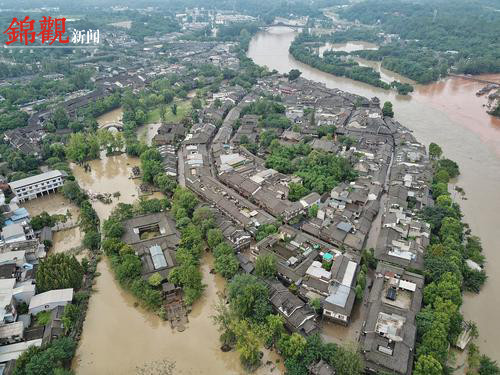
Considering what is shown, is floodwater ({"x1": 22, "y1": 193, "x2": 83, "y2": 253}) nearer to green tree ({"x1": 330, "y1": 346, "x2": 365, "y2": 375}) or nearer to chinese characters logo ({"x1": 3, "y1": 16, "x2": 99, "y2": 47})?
green tree ({"x1": 330, "y1": 346, "x2": 365, "y2": 375})

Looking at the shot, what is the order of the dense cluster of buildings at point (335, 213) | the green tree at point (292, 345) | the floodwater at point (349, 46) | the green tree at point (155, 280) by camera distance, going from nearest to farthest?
1. the green tree at point (292, 345)
2. the dense cluster of buildings at point (335, 213)
3. the green tree at point (155, 280)
4. the floodwater at point (349, 46)

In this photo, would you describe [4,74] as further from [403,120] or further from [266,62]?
[403,120]

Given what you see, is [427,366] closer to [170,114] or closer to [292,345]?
[292,345]

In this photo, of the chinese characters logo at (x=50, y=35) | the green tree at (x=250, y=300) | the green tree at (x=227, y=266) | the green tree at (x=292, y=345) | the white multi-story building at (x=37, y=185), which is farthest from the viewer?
the chinese characters logo at (x=50, y=35)

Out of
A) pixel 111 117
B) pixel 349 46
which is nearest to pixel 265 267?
pixel 111 117

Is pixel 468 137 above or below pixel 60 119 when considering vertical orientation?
above

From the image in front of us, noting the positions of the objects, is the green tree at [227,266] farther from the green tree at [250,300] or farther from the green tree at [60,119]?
the green tree at [60,119]

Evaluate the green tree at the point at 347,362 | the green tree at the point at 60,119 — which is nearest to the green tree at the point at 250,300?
the green tree at the point at 347,362
